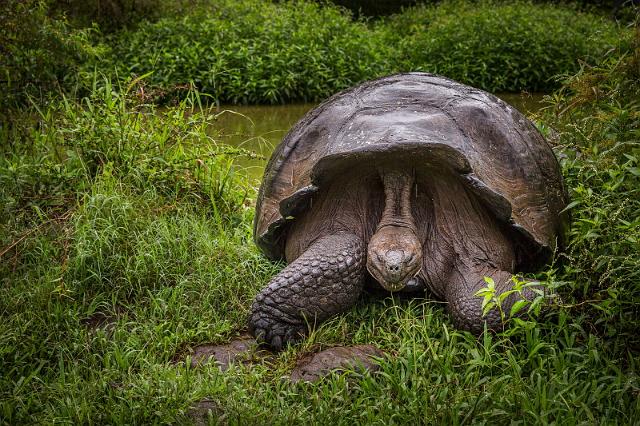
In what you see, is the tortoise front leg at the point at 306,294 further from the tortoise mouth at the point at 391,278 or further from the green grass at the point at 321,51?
the green grass at the point at 321,51

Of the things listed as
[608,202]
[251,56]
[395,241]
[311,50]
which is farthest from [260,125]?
[608,202]

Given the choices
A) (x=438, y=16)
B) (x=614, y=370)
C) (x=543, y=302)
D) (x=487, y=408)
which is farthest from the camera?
(x=438, y=16)

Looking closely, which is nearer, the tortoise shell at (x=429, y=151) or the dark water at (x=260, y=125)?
the tortoise shell at (x=429, y=151)

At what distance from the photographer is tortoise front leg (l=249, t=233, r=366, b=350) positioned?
323 cm

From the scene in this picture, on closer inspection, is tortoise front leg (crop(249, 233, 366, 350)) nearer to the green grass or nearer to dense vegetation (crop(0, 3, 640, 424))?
dense vegetation (crop(0, 3, 640, 424))

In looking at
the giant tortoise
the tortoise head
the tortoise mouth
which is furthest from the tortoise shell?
the tortoise mouth

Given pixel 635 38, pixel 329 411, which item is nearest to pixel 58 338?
pixel 329 411

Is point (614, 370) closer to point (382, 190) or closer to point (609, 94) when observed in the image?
point (382, 190)

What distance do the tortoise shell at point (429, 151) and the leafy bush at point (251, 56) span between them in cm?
459

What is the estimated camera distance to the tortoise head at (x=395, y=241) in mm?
3223

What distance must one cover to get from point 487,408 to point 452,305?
692mm

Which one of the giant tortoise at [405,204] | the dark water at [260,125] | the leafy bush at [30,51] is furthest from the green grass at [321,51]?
the giant tortoise at [405,204]

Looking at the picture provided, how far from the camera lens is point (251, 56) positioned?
9.14 metres

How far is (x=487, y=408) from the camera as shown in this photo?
263 centimetres
